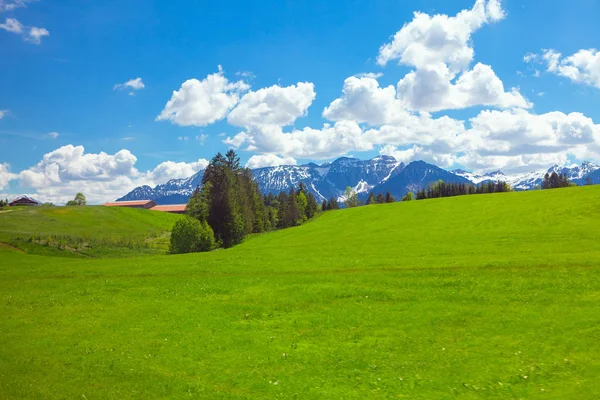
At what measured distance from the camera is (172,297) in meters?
31.7

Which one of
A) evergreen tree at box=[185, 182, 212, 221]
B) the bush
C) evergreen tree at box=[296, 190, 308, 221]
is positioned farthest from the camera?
evergreen tree at box=[296, 190, 308, 221]

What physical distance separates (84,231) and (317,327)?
140749 millimetres

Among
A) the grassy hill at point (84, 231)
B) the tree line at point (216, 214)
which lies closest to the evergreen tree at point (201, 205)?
the tree line at point (216, 214)

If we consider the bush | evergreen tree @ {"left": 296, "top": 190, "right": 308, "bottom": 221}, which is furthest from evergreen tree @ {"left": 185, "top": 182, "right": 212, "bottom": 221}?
evergreen tree @ {"left": 296, "top": 190, "right": 308, "bottom": 221}

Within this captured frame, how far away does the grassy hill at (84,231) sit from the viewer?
286 feet

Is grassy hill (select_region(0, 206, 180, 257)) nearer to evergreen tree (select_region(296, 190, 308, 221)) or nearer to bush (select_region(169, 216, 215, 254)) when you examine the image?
bush (select_region(169, 216, 215, 254))

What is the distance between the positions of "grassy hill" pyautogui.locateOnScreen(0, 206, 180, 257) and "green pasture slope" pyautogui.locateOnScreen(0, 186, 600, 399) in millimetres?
45588

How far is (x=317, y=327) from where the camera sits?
2411 cm

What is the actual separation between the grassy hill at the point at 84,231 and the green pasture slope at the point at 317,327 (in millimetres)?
45588

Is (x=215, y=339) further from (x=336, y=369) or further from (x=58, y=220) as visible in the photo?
(x=58, y=220)

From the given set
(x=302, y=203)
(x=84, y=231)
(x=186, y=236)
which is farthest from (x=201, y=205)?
(x=302, y=203)

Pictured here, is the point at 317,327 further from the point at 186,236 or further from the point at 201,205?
the point at 201,205

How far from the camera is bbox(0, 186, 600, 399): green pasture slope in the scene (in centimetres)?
1705

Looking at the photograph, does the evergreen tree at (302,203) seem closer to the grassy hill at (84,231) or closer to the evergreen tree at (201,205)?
the grassy hill at (84,231)
